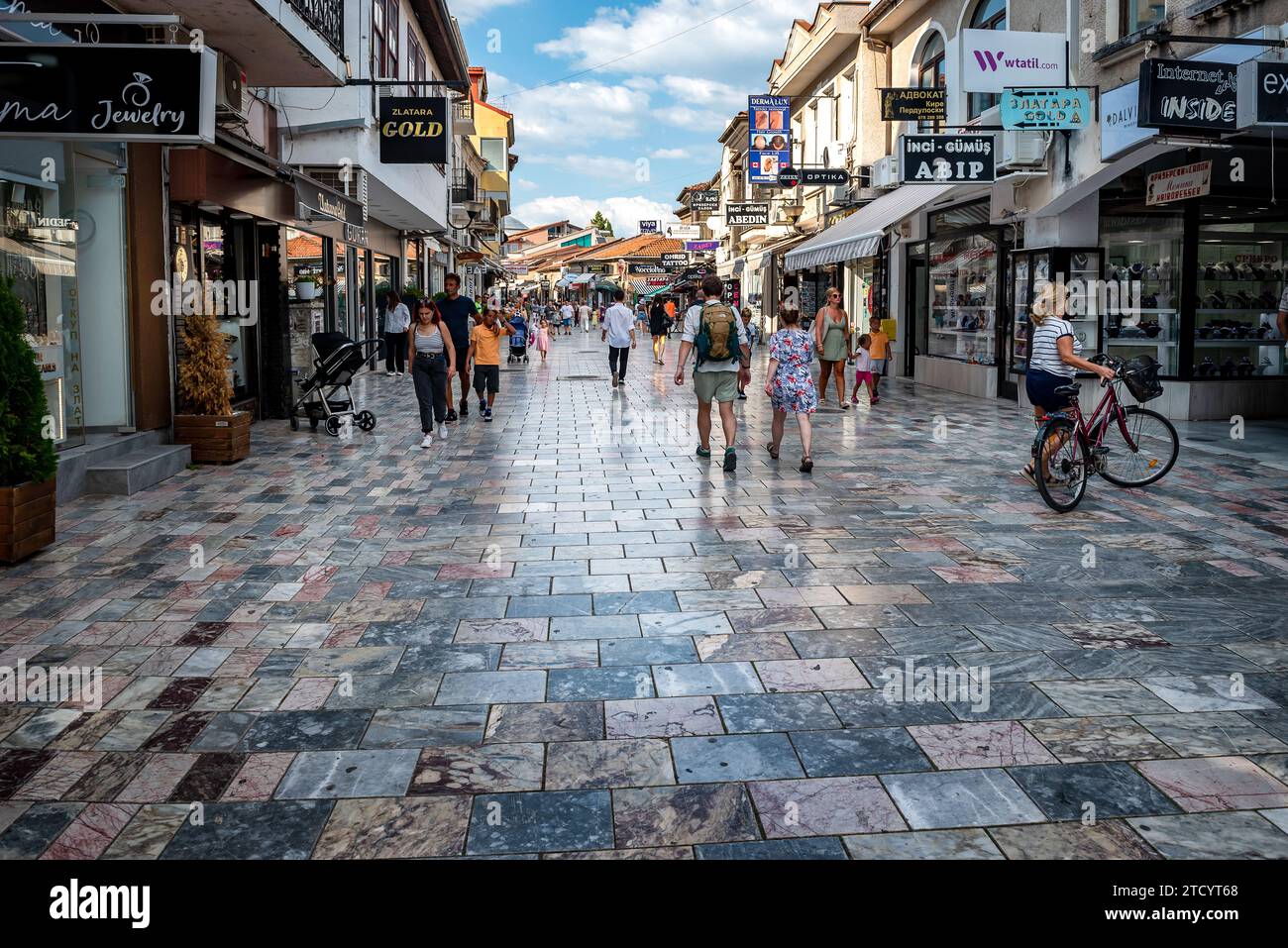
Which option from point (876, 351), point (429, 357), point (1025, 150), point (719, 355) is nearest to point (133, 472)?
point (429, 357)

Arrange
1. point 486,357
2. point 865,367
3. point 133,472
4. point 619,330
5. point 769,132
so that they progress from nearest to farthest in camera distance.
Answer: point 133,472
point 486,357
point 865,367
point 619,330
point 769,132

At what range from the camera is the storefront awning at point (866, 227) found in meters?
19.6

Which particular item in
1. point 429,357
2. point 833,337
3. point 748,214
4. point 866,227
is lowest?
point 429,357

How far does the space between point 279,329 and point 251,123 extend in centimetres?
279

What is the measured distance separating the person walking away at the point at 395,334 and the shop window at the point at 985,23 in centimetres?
1088

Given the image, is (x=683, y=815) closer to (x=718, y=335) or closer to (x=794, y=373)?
(x=718, y=335)

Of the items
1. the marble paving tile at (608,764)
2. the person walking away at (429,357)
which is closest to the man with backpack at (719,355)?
the person walking away at (429,357)

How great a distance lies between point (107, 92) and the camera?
265 inches

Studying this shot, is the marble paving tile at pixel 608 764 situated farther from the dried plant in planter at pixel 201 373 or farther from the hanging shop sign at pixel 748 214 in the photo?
the hanging shop sign at pixel 748 214

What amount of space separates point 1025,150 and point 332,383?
374 inches

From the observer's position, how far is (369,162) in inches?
706

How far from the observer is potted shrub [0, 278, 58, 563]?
21.2 ft
